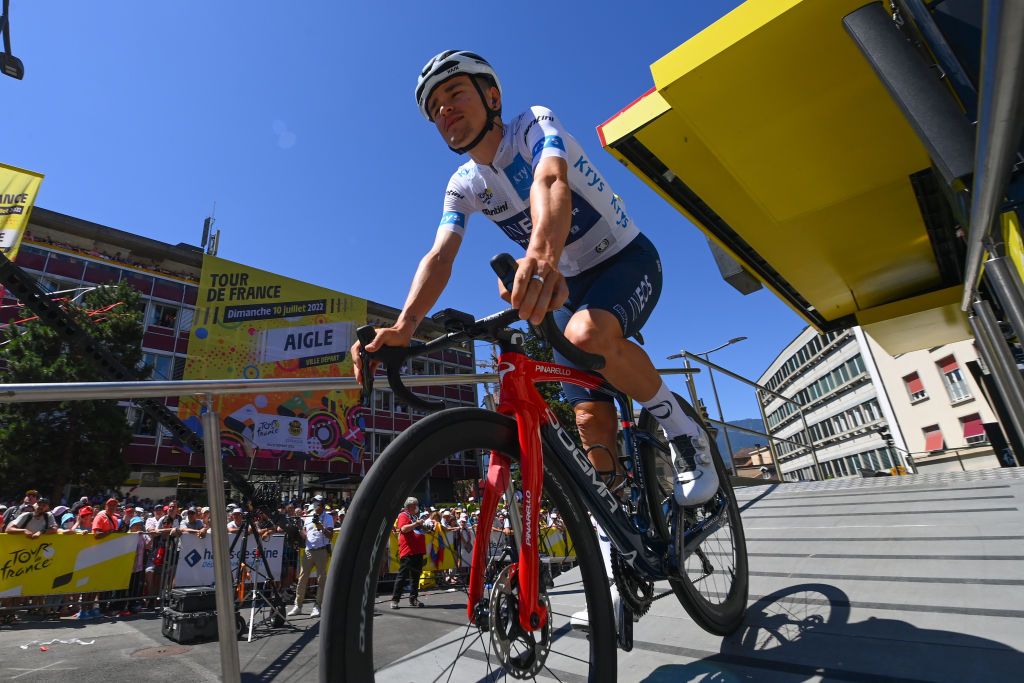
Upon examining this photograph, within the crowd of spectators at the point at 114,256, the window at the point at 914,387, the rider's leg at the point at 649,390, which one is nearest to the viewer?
the rider's leg at the point at 649,390

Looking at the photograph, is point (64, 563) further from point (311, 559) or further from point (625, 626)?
point (625, 626)

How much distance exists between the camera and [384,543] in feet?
3.77

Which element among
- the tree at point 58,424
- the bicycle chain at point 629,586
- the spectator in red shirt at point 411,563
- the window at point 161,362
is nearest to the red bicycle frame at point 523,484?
the bicycle chain at point 629,586

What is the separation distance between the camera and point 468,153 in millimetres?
2318

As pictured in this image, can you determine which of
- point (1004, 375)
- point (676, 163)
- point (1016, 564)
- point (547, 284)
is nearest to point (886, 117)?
point (676, 163)

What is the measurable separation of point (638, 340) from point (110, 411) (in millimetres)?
26060

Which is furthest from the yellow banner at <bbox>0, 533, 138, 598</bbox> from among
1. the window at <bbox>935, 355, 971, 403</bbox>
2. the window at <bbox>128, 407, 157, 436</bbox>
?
the window at <bbox>935, 355, 971, 403</bbox>

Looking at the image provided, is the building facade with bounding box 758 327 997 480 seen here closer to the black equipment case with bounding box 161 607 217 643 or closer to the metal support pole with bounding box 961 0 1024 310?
the metal support pole with bounding box 961 0 1024 310

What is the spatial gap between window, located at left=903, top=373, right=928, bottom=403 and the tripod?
43595mm

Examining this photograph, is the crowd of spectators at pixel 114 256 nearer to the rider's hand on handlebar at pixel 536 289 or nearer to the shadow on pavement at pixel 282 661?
the shadow on pavement at pixel 282 661

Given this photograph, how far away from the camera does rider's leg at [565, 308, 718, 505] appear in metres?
1.99

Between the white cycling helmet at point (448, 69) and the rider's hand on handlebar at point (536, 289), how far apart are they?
127 centimetres

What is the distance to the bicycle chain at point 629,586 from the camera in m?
1.88

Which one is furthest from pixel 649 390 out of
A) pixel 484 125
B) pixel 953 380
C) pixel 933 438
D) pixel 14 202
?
pixel 933 438
